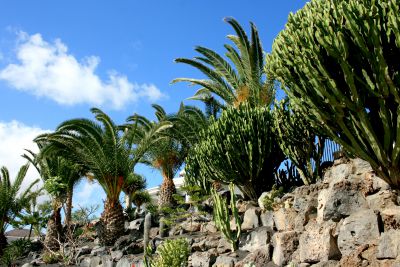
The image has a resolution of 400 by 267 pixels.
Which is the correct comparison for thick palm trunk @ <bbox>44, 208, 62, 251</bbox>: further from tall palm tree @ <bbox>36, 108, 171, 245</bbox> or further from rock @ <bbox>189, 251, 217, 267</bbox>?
rock @ <bbox>189, 251, 217, 267</bbox>

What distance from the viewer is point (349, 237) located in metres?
8.10

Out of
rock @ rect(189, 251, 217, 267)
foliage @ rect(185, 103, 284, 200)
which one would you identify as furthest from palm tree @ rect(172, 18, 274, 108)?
rock @ rect(189, 251, 217, 267)

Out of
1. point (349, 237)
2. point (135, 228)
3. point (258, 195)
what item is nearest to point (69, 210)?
point (135, 228)

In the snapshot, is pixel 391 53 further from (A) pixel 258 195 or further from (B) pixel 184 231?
(B) pixel 184 231

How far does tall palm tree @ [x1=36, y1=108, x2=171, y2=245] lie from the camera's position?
1612cm

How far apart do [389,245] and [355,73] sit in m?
3.18

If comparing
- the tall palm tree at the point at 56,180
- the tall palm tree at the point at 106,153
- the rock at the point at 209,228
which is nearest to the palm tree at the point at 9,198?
the tall palm tree at the point at 56,180

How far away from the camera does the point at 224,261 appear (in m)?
10.6

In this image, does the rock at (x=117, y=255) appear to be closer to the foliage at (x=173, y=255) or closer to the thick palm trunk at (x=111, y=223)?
the thick palm trunk at (x=111, y=223)

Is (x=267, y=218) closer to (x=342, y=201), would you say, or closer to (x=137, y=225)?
(x=342, y=201)

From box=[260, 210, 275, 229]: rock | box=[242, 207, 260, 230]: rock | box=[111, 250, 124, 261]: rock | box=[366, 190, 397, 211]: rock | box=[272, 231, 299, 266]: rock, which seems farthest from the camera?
box=[111, 250, 124, 261]: rock

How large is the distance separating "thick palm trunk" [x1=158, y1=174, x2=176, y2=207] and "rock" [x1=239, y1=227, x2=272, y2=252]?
8.34 metres

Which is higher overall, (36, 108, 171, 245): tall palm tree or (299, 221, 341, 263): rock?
(36, 108, 171, 245): tall palm tree

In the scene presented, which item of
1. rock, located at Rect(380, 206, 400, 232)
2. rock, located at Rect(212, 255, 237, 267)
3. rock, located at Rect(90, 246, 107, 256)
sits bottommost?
rock, located at Rect(212, 255, 237, 267)
